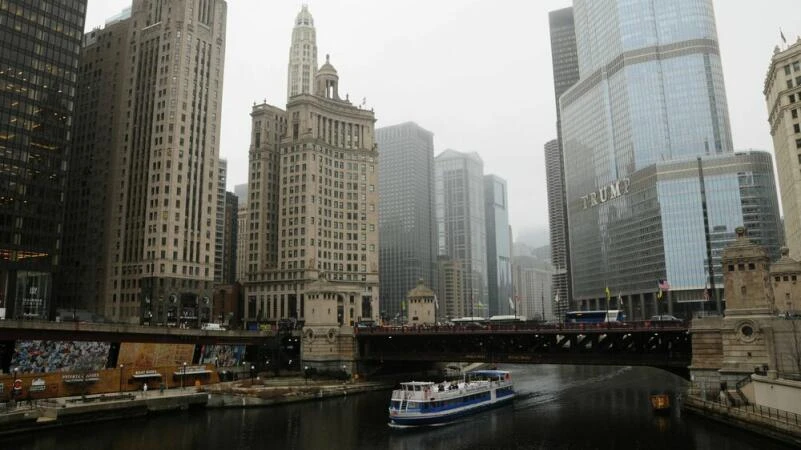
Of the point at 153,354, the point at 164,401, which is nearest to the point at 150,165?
the point at 153,354

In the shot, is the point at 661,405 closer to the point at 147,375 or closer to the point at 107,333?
the point at 147,375

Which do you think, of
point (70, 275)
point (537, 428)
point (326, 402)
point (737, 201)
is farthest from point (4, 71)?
point (737, 201)

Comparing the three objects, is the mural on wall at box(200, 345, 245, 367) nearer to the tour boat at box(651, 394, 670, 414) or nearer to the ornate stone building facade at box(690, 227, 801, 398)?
the tour boat at box(651, 394, 670, 414)

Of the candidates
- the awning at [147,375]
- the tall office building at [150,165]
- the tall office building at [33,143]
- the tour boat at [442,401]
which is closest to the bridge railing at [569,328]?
the tour boat at [442,401]

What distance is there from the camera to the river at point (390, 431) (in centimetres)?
6475

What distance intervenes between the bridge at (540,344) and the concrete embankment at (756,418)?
12993mm

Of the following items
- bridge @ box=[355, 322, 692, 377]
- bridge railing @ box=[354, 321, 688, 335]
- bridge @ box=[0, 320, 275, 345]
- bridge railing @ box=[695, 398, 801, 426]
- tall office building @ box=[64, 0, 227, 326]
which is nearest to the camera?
bridge railing @ box=[695, 398, 801, 426]

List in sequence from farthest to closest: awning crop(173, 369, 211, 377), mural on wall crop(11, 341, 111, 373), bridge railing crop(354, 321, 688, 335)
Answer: awning crop(173, 369, 211, 377) → bridge railing crop(354, 321, 688, 335) → mural on wall crop(11, 341, 111, 373)

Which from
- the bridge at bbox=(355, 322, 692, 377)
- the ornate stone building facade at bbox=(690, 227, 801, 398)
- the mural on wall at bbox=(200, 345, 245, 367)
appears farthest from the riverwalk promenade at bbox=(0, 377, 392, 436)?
the ornate stone building facade at bbox=(690, 227, 801, 398)

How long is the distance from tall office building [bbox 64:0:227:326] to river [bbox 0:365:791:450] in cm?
7066

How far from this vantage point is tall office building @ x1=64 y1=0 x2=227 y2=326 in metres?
152

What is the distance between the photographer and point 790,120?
138 m

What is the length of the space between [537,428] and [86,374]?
213 feet

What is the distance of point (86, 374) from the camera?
8756 cm
